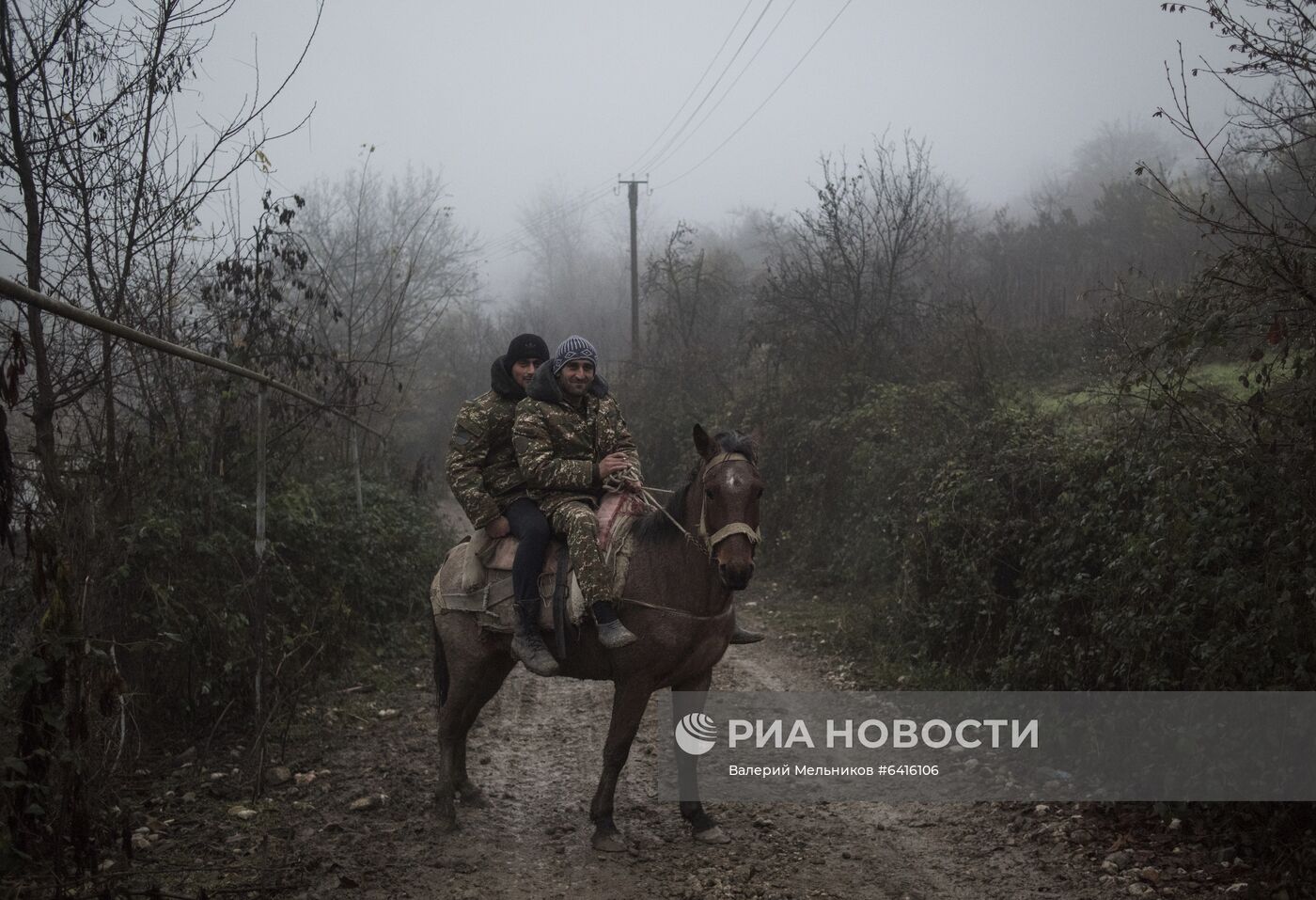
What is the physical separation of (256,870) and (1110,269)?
21916 mm

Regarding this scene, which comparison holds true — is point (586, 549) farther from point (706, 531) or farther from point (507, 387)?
point (507, 387)

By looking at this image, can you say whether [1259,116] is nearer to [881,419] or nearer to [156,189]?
[156,189]

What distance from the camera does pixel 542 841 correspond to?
5461mm

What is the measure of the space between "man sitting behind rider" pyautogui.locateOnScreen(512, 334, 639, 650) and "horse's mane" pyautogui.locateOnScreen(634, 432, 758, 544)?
Result: 0.27 metres

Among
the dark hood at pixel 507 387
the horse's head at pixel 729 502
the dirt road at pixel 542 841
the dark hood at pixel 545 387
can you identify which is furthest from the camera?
the dark hood at pixel 507 387

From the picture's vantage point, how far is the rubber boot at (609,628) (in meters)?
5.18

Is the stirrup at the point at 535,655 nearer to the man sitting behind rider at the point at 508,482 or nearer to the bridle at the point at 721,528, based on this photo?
the man sitting behind rider at the point at 508,482

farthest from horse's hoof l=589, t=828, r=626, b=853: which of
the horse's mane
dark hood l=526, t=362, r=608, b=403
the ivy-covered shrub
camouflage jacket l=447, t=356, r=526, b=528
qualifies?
dark hood l=526, t=362, r=608, b=403

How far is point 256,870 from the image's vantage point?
4.79 meters

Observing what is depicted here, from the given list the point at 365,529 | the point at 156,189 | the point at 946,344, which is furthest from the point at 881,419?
the point at 156,189

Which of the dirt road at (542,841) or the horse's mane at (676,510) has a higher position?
the horse's mane at (676,510)

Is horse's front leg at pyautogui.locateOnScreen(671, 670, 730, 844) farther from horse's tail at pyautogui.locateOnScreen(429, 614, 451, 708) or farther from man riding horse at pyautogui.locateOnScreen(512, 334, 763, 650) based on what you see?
horse's tail at pyautogui.locateOnScreen(429, 614, 451, 708)

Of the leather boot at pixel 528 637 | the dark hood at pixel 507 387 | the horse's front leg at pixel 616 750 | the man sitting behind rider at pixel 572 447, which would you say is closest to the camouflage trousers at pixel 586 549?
the man sitting behind rider at pixel 572 447

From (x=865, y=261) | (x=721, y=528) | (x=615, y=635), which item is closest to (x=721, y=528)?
(x=721, y=528)
